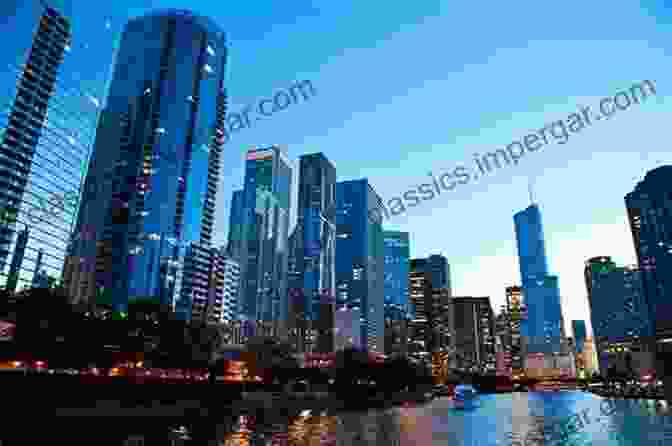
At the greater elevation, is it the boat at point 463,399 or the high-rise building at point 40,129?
the high-rise building at point 40,129

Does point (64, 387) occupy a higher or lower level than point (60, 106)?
lower

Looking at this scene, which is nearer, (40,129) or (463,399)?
(463,399)

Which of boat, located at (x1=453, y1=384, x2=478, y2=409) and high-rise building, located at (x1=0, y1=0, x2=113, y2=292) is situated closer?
boat, located at (x1=453, y1=384, x2=478, y2=409)

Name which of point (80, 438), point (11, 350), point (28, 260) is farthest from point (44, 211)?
point (80, 438)

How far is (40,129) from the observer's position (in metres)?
173

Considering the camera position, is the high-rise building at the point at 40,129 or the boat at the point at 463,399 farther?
the high-rise building at the point at 40,129

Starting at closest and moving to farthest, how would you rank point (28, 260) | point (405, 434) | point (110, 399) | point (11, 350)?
point (405, 434), point (11, 350), point (110, 399), point (28, 260)

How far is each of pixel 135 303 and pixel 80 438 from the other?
6912 cm

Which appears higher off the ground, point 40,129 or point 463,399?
point 40,129

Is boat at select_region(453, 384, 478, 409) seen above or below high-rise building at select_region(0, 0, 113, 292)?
below

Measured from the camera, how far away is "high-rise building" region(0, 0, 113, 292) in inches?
6388

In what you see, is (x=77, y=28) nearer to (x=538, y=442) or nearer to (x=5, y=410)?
(x=5, y=410)

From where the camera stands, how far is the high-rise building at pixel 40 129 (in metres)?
162

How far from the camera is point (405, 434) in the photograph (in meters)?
61.9
